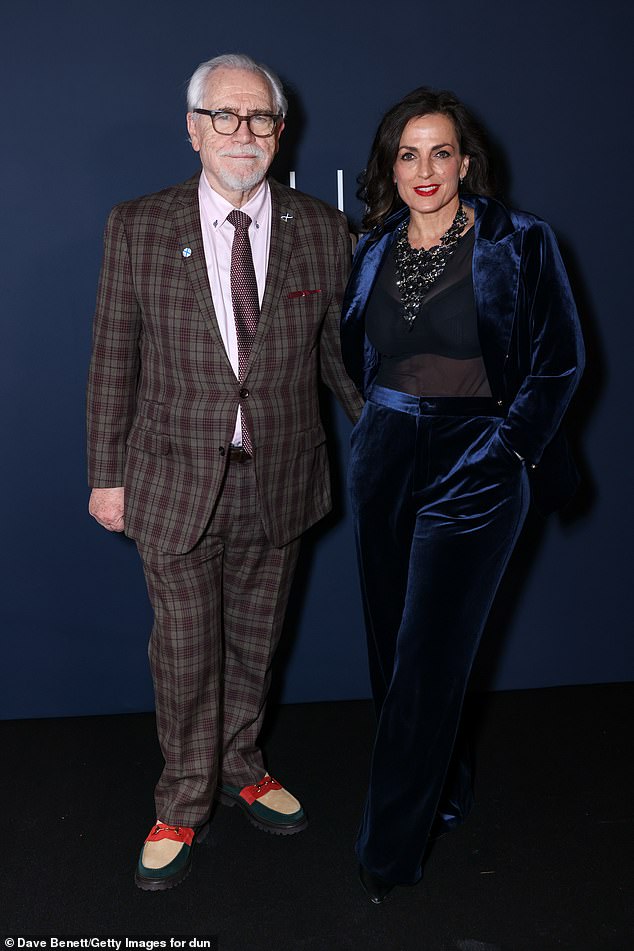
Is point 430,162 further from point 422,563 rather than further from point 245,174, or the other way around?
point 422,563

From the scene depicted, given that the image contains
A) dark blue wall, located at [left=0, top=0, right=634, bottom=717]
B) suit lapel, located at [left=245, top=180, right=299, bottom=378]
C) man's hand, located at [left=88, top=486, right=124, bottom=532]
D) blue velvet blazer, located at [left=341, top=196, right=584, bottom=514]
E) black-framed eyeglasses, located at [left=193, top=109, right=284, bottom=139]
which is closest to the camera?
blue velvet blazer, located at [left=341, top=196, right=584, bottom=514]

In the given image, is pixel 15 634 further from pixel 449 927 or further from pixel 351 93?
pixel 351 93

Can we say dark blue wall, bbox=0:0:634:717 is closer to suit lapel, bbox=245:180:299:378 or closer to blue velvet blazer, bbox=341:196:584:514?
suit lapel, bbox=245:180:299:378

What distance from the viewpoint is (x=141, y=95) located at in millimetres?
2789

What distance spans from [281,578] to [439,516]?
556 millimetres

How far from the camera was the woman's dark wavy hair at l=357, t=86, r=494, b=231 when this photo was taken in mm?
2203

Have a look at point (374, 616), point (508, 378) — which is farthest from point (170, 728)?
point (508, 378)

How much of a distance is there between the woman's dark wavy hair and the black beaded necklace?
11cm

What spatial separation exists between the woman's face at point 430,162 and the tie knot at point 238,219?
0.40 meters

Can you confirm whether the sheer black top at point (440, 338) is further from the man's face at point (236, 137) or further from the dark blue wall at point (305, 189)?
the dark blue wall at point (305, 189)

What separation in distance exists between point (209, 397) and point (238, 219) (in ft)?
1.46

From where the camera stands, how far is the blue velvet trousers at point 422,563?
2174 millimetres

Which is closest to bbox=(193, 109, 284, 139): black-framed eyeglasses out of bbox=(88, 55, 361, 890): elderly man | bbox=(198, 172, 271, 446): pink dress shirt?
bbox=(88, 55, 361, 890): elderly man

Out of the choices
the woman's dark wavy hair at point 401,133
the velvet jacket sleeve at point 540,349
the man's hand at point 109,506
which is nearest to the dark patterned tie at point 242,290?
the woman's dark wavy hair at point 401,133
